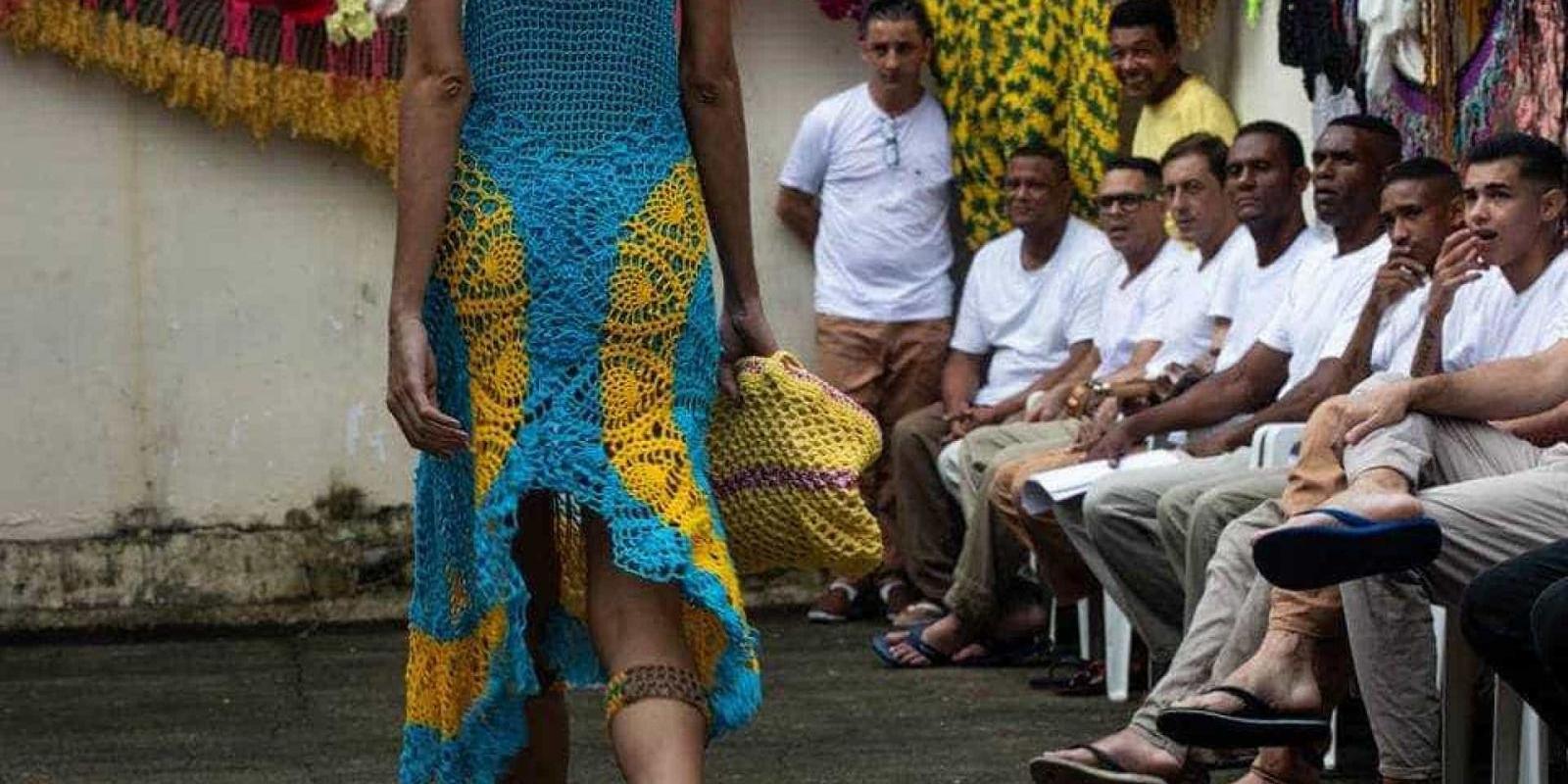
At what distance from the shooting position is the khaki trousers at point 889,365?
993cm

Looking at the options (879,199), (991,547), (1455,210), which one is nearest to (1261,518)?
(1455,210)

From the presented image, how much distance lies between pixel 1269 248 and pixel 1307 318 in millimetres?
582

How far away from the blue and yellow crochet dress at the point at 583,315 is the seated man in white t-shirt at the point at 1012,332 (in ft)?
15.7

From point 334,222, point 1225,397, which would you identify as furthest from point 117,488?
point 1225,397

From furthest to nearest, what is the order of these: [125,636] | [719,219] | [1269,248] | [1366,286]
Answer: [125,636] < [1269,248] < [1366,286] < [719,219]

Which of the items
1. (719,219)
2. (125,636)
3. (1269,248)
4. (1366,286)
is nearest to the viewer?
(719,219)

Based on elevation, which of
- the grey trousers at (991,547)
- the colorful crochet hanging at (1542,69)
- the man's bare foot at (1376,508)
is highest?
the colorful crochet hanging at (1542,69)

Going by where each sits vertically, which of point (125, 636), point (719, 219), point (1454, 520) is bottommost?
point (125, 636)

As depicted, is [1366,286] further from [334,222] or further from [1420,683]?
[334,222]

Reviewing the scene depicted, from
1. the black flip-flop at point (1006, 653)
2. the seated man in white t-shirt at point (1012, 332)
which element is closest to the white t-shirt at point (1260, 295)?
the black flip-flop at point (1006, 653)

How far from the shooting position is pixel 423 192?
4.41 metres

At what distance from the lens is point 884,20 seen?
32.0 feet

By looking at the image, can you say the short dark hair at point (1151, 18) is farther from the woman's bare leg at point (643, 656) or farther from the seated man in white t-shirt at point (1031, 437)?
the woman's bare leg at point (643, 656)

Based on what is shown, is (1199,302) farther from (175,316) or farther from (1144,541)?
(175,316)
